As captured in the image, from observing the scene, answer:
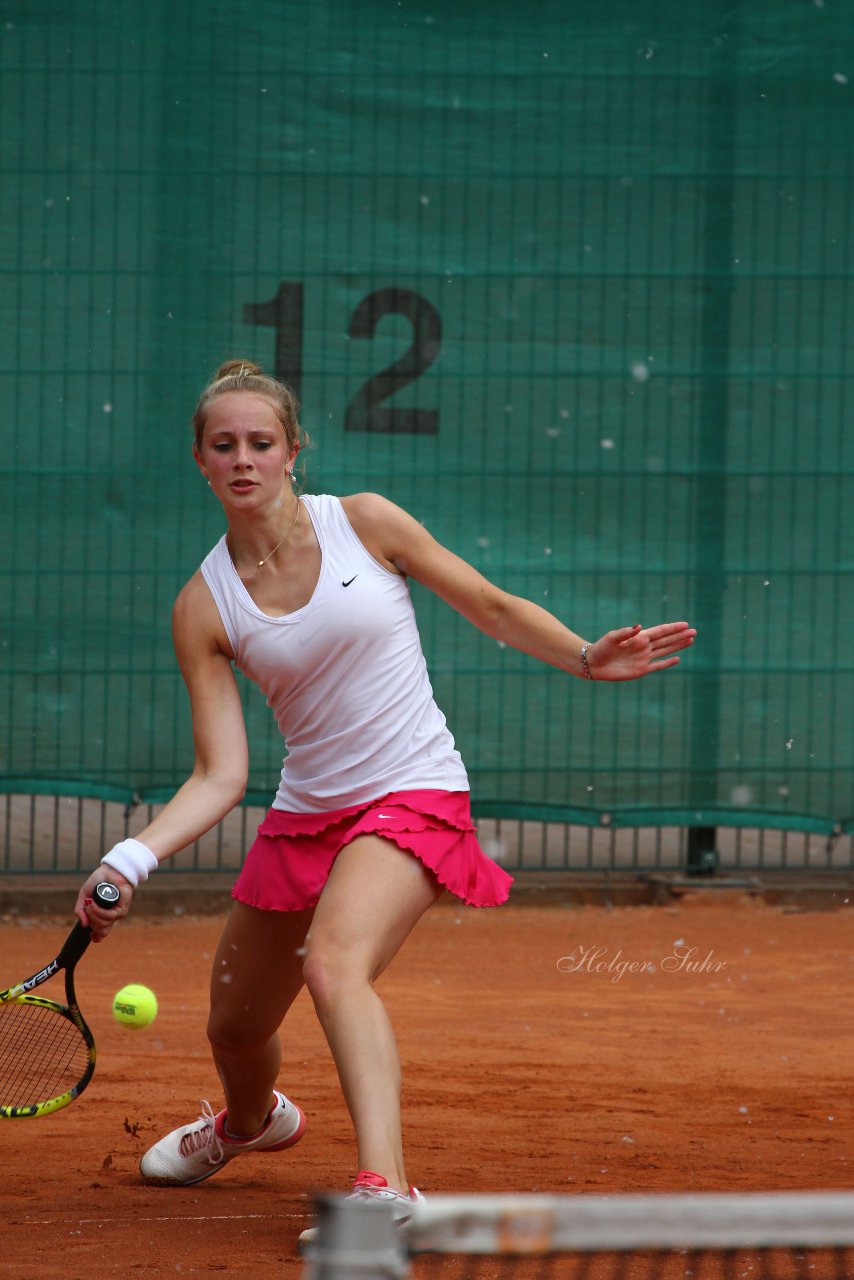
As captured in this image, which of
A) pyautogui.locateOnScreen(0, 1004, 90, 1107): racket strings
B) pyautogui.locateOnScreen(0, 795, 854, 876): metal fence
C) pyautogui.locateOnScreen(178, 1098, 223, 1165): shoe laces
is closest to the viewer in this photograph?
pyautogui.locateOnScreen(178, 1098, 223, 1165): shoe laces

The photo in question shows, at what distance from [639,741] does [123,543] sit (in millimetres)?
2464

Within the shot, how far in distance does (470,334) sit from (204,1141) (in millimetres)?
4409

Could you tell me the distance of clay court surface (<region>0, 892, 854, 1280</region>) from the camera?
4.07 metres

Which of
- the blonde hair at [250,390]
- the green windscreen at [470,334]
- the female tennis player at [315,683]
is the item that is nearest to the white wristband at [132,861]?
the female tennis player at [315,683]

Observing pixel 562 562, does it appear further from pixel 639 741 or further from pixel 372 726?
pixel 372 726

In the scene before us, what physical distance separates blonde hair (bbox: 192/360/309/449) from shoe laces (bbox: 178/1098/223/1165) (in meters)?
1.63

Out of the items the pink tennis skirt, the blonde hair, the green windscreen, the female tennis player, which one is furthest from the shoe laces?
the green windscreen

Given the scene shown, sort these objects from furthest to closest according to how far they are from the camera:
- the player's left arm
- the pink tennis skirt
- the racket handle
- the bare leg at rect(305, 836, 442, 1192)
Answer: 1. the player's left arm
2. the pink tennis skirt
3. the racket handle
4. the bare leg at rect(305, 836, 442, 1192)

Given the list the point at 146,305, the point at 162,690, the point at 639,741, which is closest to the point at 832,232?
the point at 639,741

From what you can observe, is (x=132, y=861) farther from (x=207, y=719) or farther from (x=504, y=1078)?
(x=504, y=1078)

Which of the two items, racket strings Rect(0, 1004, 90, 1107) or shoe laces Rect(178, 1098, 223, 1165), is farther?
racket strings Rect(0, 1004, 90, 1107)

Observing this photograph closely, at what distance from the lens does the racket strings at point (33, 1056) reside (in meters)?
4.62

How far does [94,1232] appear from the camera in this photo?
152 inches

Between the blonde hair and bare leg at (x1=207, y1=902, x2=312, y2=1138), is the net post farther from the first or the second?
the blonde hair
